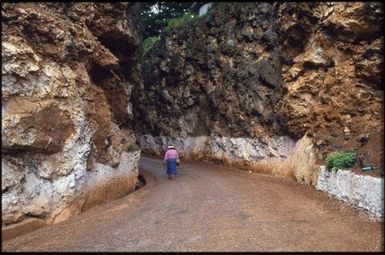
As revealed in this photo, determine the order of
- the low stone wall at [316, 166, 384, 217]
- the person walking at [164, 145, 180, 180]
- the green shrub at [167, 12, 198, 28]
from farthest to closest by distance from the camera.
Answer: the green shrub at [167, 12, 198, 28]
the person walking at [164, 145, 180, 180]
the low stone wall at [316, 166, 384, 217]

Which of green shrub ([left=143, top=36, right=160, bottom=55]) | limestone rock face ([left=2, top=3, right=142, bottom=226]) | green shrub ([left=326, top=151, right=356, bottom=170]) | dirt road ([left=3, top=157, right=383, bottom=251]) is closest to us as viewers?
dirt road ([left=3, top=157, right=383, bottom=251])

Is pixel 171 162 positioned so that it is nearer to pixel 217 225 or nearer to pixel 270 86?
pixel 270 86

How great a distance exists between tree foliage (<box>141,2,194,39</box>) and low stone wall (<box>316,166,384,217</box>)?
27777 millimetres

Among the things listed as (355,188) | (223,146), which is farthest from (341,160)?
(223,146)

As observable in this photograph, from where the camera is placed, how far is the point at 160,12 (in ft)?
127

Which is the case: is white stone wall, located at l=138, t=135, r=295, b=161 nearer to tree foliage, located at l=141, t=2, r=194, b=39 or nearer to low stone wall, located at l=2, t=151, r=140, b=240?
low stone wall, located at l=2, t=151, r=140, b=240

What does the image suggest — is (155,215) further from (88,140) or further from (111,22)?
(111,22)

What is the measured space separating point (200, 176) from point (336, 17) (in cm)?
1004

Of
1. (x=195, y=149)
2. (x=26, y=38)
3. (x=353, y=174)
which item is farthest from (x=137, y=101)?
(x=353, y=174)

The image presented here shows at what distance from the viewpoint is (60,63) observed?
13570 millimetres

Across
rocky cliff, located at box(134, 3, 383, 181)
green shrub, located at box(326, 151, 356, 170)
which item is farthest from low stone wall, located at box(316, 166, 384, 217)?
rocky cliff, located at box(134, 3, 383, 181)

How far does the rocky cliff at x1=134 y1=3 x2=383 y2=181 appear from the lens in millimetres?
16234

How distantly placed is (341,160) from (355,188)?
180cm

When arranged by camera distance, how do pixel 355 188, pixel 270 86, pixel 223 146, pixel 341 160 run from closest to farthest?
pixel 355 188 < pixel 341 160 < pixel 270 86 < pixel 223 146
